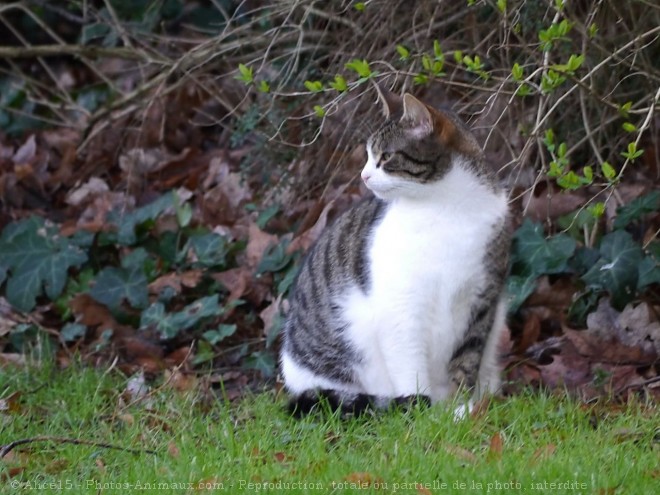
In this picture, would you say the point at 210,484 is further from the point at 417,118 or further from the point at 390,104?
the point at 390,104

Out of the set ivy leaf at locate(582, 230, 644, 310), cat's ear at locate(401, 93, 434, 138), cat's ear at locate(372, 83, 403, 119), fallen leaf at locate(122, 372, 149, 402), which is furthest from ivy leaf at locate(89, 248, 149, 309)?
ivy leaf at locate(582, 230, 644, 310)

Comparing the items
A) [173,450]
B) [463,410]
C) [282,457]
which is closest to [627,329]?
[463,410]

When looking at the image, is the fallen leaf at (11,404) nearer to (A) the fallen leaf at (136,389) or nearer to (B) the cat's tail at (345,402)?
(A) the fallen leaf at (136,389)

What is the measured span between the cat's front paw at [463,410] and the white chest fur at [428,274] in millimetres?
146

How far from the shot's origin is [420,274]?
12.0ft

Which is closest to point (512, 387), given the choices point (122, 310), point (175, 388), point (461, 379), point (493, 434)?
point (461, 379)

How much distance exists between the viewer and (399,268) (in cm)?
370

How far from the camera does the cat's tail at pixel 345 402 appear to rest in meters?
3.67

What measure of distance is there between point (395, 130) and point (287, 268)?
1.34 metres

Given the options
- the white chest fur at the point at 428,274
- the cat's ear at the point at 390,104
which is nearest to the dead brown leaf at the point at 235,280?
the white chest fur at the point at 428,274

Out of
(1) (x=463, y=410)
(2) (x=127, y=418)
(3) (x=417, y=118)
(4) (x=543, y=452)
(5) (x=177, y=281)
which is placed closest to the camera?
(4) (x=543, y=452)

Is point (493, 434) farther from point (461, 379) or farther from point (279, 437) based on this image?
point (279, 437)

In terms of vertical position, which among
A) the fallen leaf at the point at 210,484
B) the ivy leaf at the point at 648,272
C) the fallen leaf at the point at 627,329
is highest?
the fallen leaf at the point at 210,484

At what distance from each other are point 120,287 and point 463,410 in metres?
2.04
